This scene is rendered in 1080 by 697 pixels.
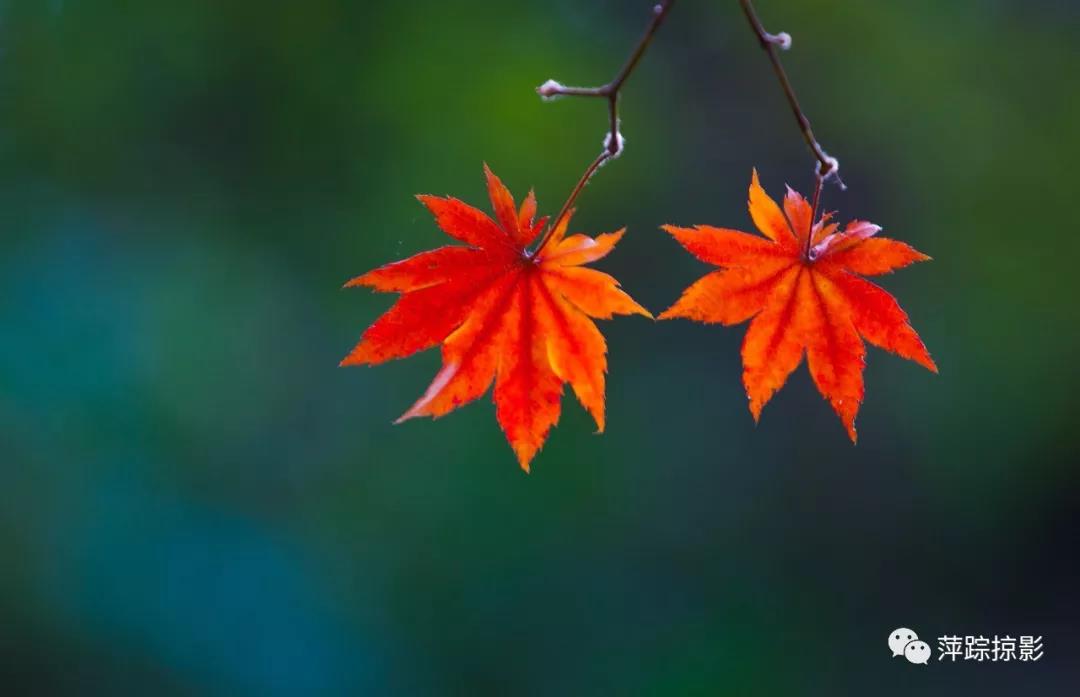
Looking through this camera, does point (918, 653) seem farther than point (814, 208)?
Yes

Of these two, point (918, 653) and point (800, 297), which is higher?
point (918, 653)

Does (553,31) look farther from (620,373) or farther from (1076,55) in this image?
(1076,55)

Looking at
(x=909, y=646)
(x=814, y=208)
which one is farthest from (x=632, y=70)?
(x=909, y=646)

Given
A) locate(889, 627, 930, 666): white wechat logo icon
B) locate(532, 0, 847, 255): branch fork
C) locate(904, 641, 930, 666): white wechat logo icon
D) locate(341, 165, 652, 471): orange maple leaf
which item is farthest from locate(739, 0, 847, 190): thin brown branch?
locate(904, 641, 930, 666): white wechat logo icon

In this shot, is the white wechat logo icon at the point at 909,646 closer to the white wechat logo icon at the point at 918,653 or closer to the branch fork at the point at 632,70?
the white wechat logo icon at the point at 918,653

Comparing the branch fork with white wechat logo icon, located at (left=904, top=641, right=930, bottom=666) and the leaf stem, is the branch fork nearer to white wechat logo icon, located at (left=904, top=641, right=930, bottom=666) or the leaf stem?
the leaf stem

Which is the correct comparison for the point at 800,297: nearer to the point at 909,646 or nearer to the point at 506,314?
the point at 506,314

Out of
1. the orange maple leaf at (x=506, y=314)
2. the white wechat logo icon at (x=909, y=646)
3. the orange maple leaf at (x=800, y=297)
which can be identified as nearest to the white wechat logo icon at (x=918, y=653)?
the white wechat logo icon at (x=909, y=646)
